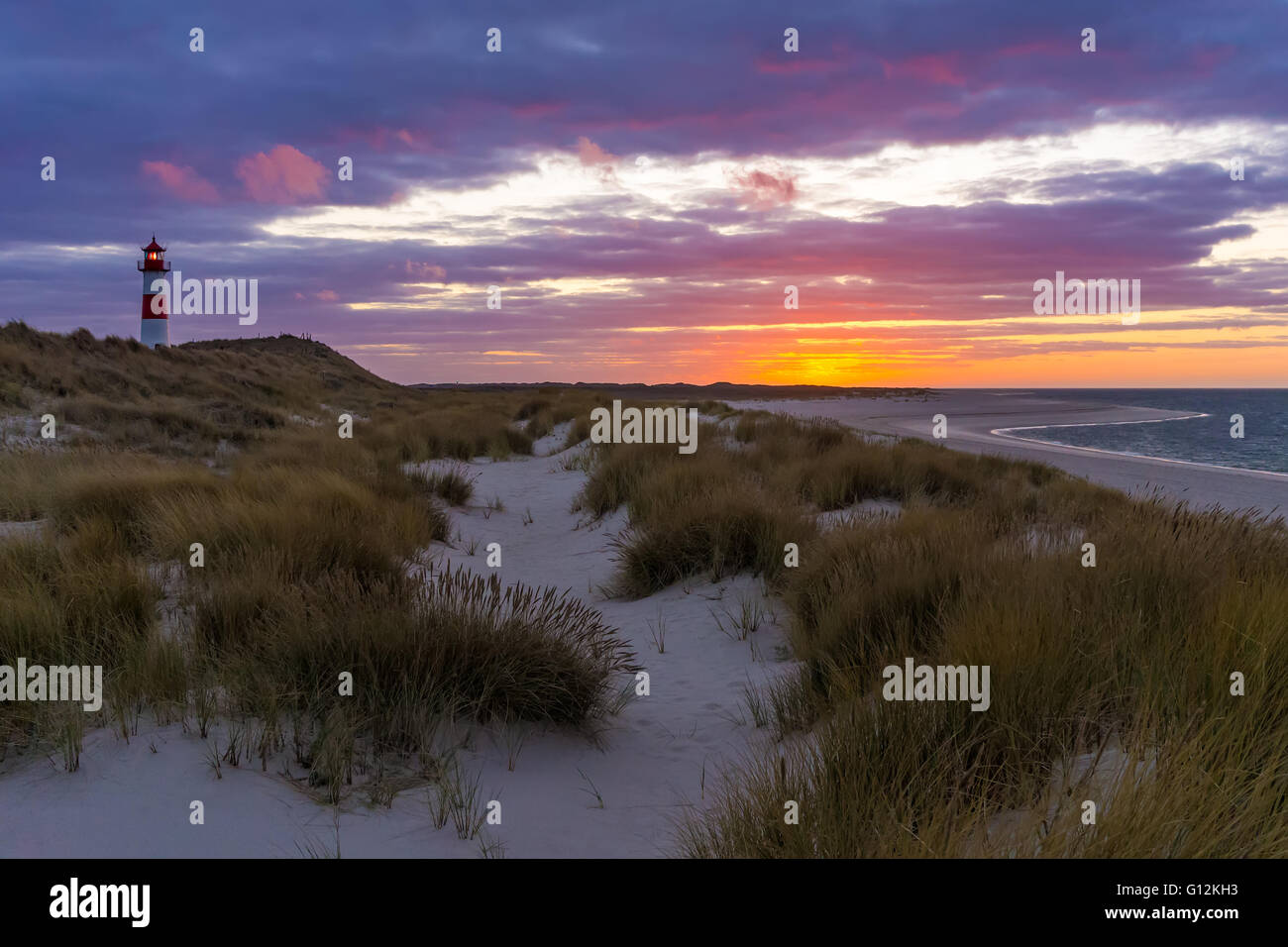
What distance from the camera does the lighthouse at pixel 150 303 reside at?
42906 mm

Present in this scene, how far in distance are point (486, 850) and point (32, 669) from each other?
2425mm

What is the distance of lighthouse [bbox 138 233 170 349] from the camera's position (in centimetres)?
4291

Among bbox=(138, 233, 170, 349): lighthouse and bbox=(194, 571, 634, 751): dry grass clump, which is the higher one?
bbox=(138, 233, 170, 349): lighthouse

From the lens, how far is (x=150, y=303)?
140ft

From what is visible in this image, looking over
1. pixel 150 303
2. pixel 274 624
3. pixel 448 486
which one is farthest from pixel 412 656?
pixel 150 303

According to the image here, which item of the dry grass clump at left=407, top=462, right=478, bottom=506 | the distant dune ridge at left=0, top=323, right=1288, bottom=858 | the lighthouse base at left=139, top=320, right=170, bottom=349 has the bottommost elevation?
the distant dune ridge at left=0, top=323, right=1288, bottom=858

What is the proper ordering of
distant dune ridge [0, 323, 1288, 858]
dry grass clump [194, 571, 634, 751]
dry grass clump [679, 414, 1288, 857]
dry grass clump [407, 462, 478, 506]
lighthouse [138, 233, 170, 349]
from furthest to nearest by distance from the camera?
lighthouse [138, 233, 170, 349] → dry grass clump [407, 462, 478, 506] → dry grass clump [194, 571, 634, 751] → distant dune ridge [0, 323, 1288, 858] → dry grass clump [679, 414, 1288, 857]

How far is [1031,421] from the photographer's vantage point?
173 ft

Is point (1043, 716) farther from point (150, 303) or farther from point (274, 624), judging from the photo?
point (150, 303)

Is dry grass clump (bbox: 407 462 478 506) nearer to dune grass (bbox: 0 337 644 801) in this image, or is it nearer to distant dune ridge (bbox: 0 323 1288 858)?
dune grass (bbox: 0 337 644 801)

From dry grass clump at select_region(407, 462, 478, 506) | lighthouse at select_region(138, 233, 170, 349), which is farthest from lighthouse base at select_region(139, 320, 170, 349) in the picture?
dry grass clump at select_region(407, 462, 478, 506)

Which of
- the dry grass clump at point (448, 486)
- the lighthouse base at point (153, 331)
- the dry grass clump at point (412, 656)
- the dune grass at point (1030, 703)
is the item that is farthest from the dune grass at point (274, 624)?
the lighthouse base at point (153, 331)

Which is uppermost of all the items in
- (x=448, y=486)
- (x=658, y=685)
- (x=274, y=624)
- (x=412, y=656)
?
(x=448, y=486)
